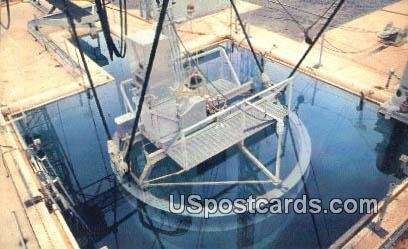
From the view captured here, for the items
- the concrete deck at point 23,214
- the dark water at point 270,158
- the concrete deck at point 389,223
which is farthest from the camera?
the dark water at point 270,158

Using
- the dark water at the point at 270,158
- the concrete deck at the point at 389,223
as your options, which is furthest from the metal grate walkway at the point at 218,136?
the concrete deck at the point at 389,223

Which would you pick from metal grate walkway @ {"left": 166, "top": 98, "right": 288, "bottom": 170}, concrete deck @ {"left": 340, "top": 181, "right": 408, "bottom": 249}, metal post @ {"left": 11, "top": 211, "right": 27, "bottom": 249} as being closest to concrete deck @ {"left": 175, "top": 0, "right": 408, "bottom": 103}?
metal grate walkway @ {"left": 166, "top": 98, "right": 288, "bottom": 170}

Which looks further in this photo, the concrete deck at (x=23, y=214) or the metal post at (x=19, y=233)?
the concrete deck at (x=23, y=214)

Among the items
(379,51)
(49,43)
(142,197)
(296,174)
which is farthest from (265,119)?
(49,43)

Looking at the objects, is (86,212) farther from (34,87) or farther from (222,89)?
(34,87)

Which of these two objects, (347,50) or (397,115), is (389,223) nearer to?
(397,115)

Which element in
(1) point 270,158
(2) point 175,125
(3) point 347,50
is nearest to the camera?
(2) point 175,125

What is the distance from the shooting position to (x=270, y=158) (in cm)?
1630

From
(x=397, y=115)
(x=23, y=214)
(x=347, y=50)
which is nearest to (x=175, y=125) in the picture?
(x=23, y=214)

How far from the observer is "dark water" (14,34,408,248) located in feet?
43.2

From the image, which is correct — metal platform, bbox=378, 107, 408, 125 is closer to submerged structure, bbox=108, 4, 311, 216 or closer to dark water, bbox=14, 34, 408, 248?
dark water, bbox=14, 34, 408, 248

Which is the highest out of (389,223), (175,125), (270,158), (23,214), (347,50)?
(175,125)

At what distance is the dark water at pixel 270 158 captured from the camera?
43.2 ft

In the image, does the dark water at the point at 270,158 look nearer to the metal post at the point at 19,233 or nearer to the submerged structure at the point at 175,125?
the submerged structure at the point at 175,125
